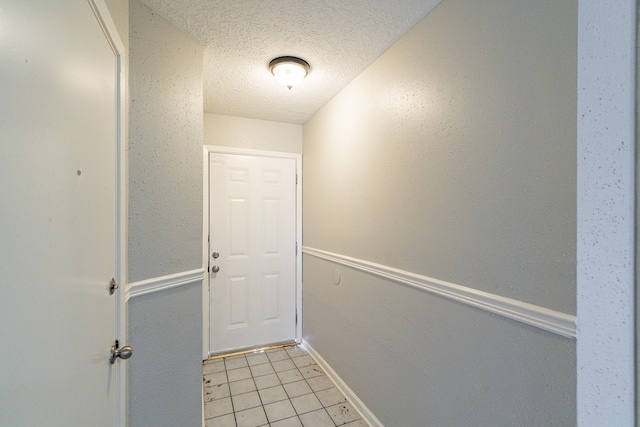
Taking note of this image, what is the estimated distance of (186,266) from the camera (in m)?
1.47

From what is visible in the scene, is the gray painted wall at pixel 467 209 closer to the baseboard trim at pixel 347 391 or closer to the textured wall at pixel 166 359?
the baseboard trim at pixel 347 391

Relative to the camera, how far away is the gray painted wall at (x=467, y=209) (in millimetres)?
815

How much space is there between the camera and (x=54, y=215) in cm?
61

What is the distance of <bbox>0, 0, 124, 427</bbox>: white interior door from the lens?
47 cm

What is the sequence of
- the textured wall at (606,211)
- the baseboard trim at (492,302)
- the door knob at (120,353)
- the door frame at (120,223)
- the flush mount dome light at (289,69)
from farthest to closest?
the flush mount dome light at (289,69) < the door frame at (120,223) < the door knob at (120,353) < the baseboard trim at (492,302) < the textured wall at (606,211)

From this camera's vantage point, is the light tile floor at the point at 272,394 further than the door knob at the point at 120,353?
Yes

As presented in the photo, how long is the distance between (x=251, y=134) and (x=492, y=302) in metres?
2.48

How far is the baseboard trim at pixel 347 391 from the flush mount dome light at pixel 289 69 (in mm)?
2249

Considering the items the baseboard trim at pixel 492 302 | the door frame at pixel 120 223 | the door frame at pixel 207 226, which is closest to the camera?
the baseboard trim at pixel 492 302

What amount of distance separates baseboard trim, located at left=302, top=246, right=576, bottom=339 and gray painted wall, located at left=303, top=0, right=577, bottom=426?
25 millimetres

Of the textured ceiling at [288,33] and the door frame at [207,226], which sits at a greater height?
the textured ceiling at [288,33]

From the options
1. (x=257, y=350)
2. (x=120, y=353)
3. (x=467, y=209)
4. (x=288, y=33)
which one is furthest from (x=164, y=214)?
(x=257, y=350)

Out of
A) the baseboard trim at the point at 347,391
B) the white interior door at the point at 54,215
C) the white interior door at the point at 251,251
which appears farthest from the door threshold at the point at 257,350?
the white interior door at the point at 54,215

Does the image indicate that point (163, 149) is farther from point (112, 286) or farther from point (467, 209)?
point (467, 209)
